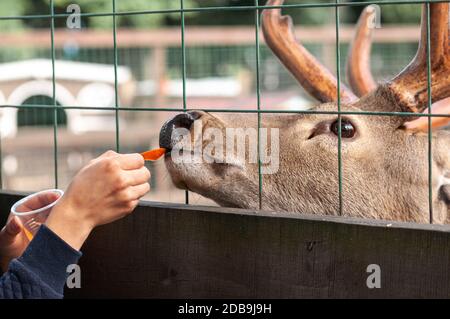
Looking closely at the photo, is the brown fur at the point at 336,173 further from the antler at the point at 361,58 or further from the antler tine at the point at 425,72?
the antler at the point at 361,58

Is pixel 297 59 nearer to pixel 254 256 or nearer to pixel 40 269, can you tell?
pixel 254 256

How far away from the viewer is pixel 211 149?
124 inches

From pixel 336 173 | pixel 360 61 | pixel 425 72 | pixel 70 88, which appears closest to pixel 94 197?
pixel 336 173

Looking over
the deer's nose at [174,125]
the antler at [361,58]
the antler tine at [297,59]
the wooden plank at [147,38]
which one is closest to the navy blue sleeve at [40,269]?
the deer's nose at [174,125]

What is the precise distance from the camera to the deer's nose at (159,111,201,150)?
9.88 feet

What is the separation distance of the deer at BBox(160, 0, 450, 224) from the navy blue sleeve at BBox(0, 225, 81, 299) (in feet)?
3.24

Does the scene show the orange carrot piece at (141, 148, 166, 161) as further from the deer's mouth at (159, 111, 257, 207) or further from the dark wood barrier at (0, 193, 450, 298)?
the deer's mouth at (159, 111, 257, 207)

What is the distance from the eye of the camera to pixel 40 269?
2078 mm

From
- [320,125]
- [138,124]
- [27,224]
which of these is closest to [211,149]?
[320,125]

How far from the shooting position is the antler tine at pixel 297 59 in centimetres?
412

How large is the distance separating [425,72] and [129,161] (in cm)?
165
